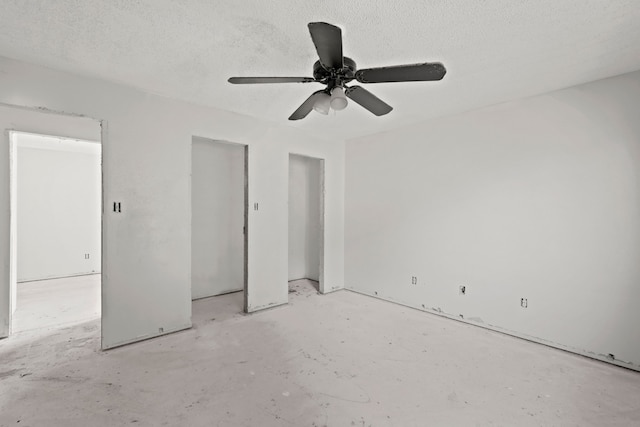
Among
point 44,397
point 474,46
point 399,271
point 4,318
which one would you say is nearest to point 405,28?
point 474,46

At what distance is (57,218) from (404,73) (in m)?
6.43

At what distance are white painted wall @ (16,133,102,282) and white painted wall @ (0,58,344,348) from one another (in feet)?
8.54

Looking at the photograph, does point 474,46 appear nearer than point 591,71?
Yes

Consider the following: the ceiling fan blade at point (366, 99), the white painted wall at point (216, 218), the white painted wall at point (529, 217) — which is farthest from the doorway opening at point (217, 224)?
the ceiling fan blade at point (366, 99)

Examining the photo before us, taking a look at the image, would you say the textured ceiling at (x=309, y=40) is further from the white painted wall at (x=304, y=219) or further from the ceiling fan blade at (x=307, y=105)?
the white painted wall at (x=304, y=219)

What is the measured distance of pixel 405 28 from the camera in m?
1.78

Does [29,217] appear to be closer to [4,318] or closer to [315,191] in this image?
[4,318]

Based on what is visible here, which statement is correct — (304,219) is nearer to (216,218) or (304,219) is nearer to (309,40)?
(216,218)

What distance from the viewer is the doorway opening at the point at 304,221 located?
5.03 m

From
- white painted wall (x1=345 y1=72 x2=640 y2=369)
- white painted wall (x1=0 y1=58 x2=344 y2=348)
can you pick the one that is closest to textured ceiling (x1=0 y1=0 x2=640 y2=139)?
white painted wall (x1=0 y1=58 x2=344 y2=348)

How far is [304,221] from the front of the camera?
5.19 metres

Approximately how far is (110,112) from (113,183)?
0.65 metres

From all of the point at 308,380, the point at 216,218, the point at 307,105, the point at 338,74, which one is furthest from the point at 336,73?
the point at 216,218

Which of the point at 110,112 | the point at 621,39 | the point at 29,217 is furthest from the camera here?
the point at 29,217
